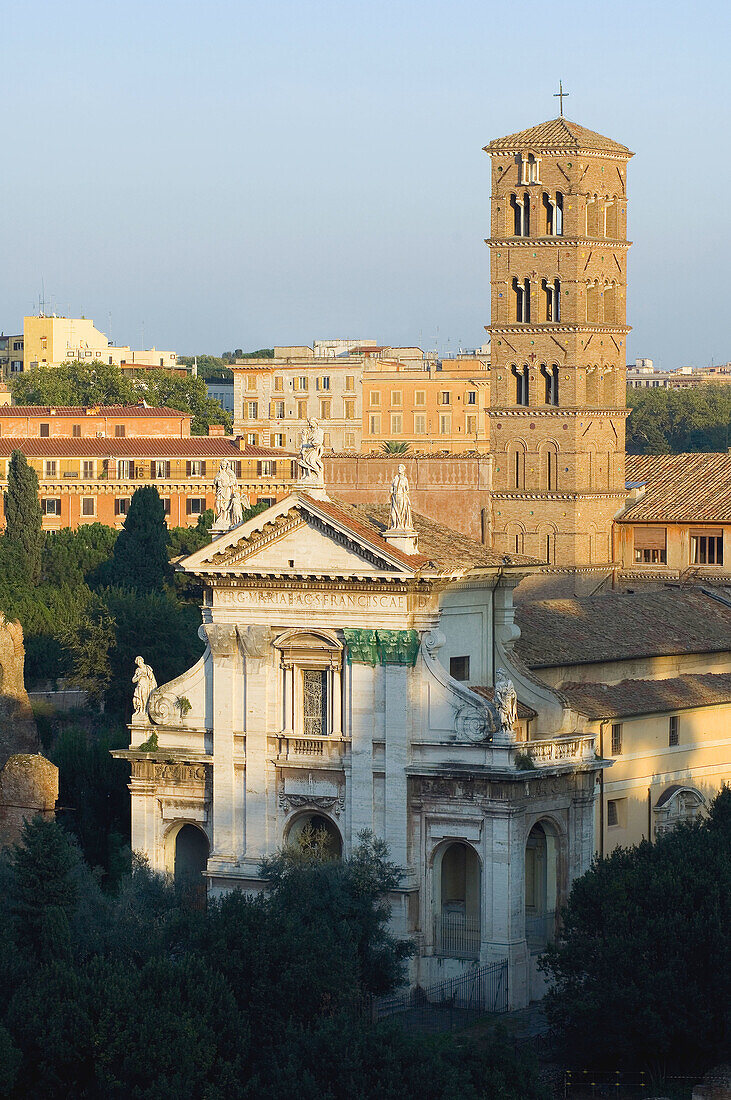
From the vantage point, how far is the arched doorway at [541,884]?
49.8 meters

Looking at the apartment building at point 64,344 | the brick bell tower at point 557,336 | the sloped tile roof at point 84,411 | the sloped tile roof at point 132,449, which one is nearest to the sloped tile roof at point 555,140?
the brick bell tower at point 557,336

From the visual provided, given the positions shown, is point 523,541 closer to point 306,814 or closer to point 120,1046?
point 306,814

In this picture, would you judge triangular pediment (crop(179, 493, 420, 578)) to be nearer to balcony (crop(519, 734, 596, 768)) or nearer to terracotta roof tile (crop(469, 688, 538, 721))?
terracotta roof tile (crop(469, 688, 538, 721))

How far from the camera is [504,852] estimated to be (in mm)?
48312

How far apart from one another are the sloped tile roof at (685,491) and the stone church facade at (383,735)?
22.2 meters

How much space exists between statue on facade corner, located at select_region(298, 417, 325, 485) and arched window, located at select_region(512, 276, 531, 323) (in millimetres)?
24253

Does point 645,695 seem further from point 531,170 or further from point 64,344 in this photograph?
point 64,344

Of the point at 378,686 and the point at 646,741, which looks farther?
the point at 646,741

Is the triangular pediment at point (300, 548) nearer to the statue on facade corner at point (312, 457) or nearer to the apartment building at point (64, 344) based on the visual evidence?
the statue on facade corner at point (312, 457)

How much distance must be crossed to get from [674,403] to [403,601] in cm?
12984

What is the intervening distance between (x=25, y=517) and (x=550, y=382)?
95.9 feet

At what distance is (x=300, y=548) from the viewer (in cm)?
5078

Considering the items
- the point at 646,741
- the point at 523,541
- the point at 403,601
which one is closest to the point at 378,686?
the point at 403,601

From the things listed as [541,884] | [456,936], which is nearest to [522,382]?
[541,884]
